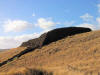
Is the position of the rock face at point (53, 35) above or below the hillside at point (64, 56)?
above

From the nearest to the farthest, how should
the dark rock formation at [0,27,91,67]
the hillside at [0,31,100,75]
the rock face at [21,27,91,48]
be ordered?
the hillside at [0,31,100,75] → the dark rock formation at [0,27,91,67] → the rock face at [21,27,91,48]

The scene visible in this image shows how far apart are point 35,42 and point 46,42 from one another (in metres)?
1.84

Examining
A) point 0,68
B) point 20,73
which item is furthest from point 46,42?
point 20,73

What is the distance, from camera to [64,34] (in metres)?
20.5

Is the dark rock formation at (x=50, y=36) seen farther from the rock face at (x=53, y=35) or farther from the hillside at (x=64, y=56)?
the hillside at (x=64, y=56)

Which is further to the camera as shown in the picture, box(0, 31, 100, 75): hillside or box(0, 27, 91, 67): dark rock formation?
box(0, 27, 91, 67): dark rock formation

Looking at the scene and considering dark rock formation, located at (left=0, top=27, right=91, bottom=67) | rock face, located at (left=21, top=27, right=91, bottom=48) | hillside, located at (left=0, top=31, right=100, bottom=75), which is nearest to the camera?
hillside, located at (left=0, top=31, right=100, bottom=75)

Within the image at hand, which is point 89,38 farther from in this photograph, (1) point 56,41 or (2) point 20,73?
(2) point 20,73

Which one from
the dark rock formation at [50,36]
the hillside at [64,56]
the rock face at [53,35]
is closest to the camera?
the hillside at [64,56]

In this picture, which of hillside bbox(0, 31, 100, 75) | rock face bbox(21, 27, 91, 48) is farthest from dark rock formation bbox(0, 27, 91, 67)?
hillside bbox(0, 31, 100, 75)

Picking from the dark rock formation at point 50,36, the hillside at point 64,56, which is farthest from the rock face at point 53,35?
the hillside at point 64,56

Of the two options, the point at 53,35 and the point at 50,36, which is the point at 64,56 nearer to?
the point at 50,36

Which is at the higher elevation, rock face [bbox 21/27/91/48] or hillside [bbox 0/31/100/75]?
rock face [bbox 21/27/91/48]

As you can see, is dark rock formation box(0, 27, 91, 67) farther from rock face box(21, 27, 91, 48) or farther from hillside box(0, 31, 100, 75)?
hillside box(0, 31, 100, 75)
